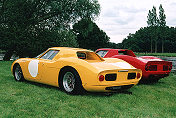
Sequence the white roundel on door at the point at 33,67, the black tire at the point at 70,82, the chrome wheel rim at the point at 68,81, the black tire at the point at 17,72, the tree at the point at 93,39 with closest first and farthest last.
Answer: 1. the black tire at the point at 70,82
2. the chrome wheel rim at the point at 68,81
3. the white roundel on door at the point at 33,67
4. the black tire at the point at 17,72
5. the tree at the point at 93,39

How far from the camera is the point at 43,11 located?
814 inches

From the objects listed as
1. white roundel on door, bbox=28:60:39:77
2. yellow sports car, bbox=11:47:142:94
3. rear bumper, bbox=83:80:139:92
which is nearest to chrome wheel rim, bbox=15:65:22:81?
yellow sports car, bbox=11:47:142:94

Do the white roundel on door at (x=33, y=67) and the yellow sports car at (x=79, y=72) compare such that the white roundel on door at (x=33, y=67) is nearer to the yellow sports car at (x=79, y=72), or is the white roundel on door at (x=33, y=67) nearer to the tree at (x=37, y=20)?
the yellow sports car at (x=79, y=72)

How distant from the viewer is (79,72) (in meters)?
5.09

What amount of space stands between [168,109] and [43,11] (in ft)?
59.6

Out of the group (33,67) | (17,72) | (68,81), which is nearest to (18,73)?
(17,72)

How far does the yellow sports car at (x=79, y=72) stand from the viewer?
16.3 ft

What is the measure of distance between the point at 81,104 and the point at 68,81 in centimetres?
112

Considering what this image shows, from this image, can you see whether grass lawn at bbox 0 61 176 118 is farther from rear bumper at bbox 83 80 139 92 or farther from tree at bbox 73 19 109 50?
tree at bbox 73 19 109 50

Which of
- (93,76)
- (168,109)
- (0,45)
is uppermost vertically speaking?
(0,45)

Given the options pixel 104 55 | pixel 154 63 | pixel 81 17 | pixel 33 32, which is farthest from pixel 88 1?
pixel 154 63

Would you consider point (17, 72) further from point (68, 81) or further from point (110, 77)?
point (110, 77)

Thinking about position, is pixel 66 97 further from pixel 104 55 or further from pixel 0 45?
pixel 0 45

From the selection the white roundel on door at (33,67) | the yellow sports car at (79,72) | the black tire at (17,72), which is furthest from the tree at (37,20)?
the yellow sports car at (79,72)
